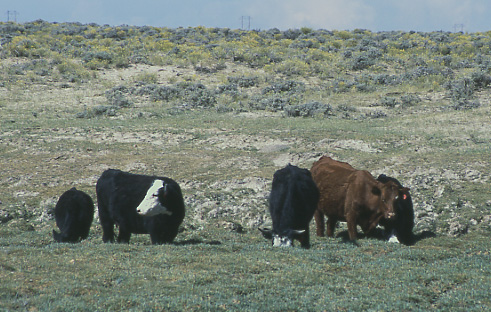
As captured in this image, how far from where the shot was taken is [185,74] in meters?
37.4

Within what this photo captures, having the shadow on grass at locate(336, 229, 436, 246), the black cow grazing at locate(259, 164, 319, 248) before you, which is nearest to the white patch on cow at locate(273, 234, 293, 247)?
the black cow grazing at locate(259, 164, 319, 248)

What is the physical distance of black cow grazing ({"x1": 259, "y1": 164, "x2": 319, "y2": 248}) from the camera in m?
10.9

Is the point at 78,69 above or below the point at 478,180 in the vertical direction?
above

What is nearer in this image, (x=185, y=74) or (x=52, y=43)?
(x=185, y=74)

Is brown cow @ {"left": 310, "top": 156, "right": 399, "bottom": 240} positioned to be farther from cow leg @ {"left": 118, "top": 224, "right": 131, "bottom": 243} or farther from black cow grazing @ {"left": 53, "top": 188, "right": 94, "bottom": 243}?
black cow grazing @ {"left": 53, "top": 188, "right": 94, "bottom": 243}

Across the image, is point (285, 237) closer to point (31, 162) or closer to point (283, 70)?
point (31, 162)

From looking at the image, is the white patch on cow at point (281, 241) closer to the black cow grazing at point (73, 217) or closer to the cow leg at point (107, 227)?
the cow leg at point (107, 227)

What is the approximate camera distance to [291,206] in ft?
36.0

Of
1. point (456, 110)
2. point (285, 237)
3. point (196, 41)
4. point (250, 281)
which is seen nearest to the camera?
point (250, 281)

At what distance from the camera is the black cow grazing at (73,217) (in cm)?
1209

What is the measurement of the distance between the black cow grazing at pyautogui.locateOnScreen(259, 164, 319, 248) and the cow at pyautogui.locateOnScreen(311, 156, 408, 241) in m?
0.96

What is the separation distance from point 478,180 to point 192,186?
27.3ft

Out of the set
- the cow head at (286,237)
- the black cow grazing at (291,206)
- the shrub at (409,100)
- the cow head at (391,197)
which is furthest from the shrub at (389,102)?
the cow head at (286,237)

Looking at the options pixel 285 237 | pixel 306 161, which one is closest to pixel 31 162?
pixel 306 161
